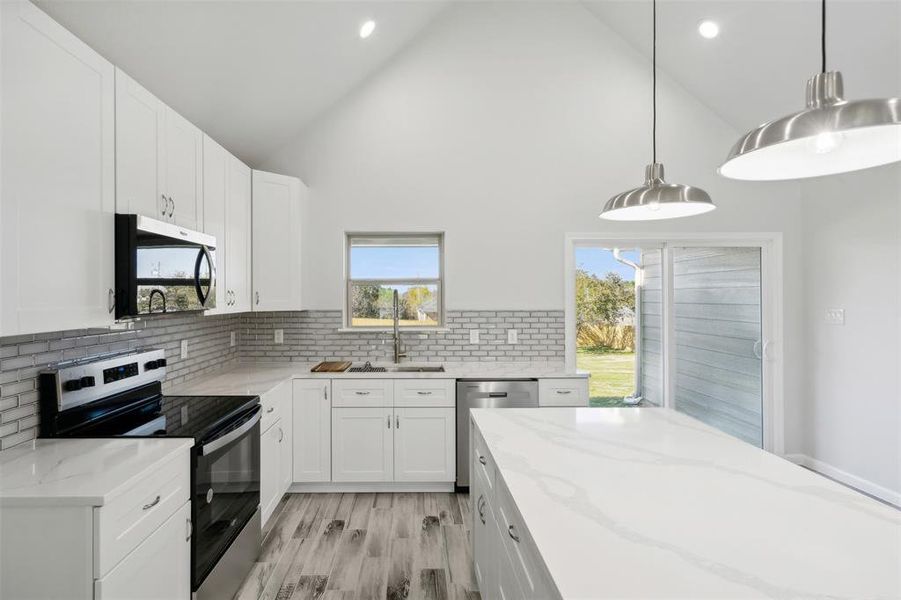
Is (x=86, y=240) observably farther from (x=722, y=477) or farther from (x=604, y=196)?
(x=604, y=196)

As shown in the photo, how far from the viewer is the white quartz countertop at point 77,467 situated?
4.37ft

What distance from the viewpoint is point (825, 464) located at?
373 cm

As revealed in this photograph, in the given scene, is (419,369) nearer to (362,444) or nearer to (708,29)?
(362,444)

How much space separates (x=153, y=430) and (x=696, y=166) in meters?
4.33

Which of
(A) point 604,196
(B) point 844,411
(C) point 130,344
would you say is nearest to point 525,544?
(C) point 130,344

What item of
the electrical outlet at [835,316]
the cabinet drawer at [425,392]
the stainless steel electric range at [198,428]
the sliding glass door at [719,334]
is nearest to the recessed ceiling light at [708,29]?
the sliding glass door at [719,334]

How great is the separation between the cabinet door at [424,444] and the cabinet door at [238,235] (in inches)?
55.8

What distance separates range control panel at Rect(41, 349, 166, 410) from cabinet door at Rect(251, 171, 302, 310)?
3.58ft

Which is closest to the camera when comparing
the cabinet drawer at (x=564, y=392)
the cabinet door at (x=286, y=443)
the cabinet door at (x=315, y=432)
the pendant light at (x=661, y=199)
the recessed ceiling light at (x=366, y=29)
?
the pendant light at (x=661, y=199)

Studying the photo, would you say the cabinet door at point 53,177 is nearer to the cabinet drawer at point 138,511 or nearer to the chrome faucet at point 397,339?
the cabinet drawer at point 138,511

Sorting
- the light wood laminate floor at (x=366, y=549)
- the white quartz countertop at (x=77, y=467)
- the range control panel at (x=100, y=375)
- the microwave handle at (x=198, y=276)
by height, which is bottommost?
the light wood laminate floor at (x=366, y=549)

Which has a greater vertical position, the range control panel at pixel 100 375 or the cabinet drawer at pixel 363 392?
the range control panel at pixel 100 375

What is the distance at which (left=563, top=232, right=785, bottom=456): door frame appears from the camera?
3.94 meters

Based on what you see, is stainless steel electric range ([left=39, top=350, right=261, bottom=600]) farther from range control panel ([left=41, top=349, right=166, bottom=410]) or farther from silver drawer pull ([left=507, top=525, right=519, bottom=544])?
silver drawer pull ([left=507, top=525, right=519, bottom=544])
